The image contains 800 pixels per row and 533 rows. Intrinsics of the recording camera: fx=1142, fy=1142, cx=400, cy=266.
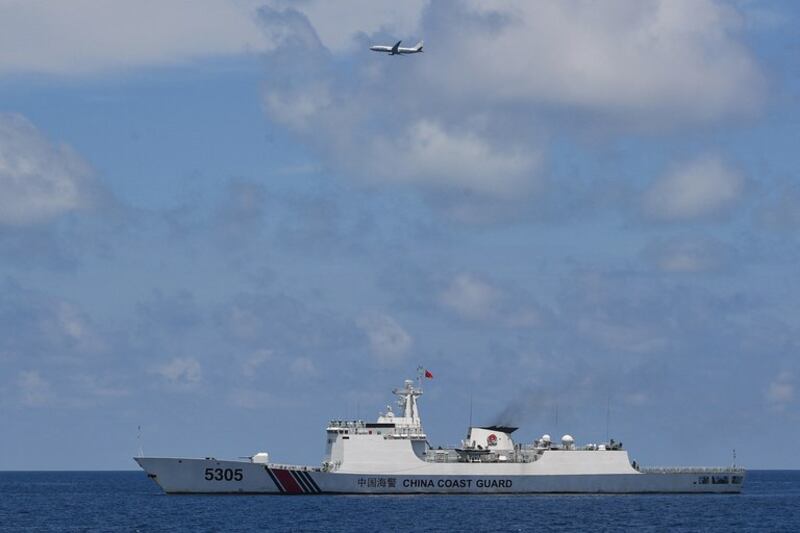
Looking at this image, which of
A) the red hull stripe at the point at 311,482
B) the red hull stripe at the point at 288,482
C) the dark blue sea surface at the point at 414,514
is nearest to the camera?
the dark blue sea surface at the point at 414,514

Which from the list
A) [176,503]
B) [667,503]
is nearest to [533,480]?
[667,503]

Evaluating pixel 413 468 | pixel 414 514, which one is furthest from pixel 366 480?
pixel 414 514

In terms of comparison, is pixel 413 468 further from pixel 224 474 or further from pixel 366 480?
pixel 224 474

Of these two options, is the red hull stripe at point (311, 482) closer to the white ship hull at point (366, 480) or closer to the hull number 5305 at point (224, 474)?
the white ship hull at point (366, 480)

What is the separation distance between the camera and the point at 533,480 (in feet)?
259

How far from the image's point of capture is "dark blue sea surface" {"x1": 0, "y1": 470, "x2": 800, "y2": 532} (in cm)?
6038

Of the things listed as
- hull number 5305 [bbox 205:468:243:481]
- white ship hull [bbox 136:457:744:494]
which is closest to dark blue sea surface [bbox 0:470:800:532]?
white ship hull [bbox 136:457:744:494]

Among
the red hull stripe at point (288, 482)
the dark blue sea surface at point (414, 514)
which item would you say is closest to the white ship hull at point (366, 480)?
the red hull stripe at point (288, 482)

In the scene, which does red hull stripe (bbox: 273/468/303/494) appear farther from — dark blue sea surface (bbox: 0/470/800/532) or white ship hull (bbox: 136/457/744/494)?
dark blue sea surface (bbox: 0/470/800/532)

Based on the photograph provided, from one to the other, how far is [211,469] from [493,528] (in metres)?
24.5

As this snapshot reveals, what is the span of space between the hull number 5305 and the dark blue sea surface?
1350 millimetres

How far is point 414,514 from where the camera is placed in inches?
2571

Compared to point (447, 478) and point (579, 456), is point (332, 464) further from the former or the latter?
point (579, 456)

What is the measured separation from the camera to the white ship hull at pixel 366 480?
249ft
